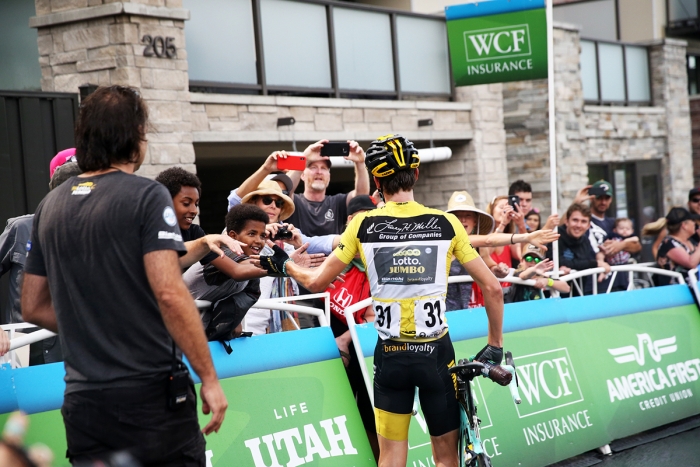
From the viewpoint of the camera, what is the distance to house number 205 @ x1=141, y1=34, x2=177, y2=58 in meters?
9.17

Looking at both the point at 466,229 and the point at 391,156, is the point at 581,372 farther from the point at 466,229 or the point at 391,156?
the point at 391,156

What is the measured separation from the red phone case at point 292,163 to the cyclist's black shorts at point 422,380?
2.29m

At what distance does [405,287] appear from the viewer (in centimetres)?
462

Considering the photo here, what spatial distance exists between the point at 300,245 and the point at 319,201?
1.76m

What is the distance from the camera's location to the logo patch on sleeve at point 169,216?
3.15 metres

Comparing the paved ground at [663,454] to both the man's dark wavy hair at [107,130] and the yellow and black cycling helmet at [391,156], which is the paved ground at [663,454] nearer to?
the yellow and black cycling helmet at [391,156]

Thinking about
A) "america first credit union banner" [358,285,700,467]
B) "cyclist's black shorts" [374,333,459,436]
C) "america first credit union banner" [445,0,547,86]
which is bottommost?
"america first credit union banner" [358,285,700,467]

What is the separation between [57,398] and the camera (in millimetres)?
4500

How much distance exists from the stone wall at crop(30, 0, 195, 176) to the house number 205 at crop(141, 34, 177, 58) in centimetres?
4

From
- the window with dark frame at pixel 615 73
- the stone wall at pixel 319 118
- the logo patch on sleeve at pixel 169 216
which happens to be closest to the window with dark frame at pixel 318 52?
the stone wall at pixel 319 118

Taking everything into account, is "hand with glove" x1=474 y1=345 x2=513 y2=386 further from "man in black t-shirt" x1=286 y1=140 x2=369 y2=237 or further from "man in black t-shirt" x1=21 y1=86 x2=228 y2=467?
"man in black t-shirt" x1=286 y1=140 x2=369 y2=237

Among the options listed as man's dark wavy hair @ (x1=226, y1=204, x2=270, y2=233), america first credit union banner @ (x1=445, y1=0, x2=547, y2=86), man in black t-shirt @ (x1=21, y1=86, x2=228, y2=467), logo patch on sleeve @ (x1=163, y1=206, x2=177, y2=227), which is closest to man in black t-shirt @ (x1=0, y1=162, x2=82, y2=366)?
man's dark wavy hair @ (x1=226, y1=204, x2=270, y2=233)

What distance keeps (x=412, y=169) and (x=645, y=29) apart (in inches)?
781

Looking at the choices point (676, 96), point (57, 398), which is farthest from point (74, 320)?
point (676, 96)
